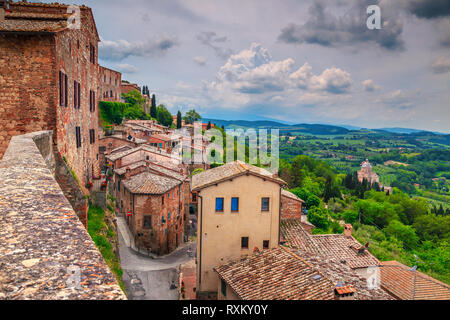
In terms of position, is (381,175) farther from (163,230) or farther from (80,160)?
(80,160)

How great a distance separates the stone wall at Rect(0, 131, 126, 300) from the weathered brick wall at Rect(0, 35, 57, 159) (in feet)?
23.4

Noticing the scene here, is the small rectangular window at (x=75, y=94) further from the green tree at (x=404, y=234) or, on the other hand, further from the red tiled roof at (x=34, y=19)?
the green tree at (x=404, y=234)

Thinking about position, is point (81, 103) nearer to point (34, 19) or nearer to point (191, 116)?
point (34, 19)

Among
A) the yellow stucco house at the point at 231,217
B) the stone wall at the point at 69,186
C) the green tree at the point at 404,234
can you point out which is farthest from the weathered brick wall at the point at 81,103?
the green tree at the point at 404,234

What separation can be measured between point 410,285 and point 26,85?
22704mm

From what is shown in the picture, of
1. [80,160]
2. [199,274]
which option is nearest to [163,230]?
[199,274]

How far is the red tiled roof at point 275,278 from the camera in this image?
1205 centimetres

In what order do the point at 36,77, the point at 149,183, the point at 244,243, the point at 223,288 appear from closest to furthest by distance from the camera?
the point at 36,77 → the point at 223,288 → the point at 244,243 → the point at 149,183

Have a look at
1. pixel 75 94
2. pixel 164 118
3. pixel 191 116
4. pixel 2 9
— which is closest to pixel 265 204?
pixel 75 94

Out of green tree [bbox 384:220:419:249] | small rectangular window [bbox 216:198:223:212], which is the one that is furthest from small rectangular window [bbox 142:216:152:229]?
green tree [bbox 384:220:419:249]

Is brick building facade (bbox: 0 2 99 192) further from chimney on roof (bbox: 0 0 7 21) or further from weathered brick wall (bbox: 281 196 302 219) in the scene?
weathered brick wall (bbox: 281 196 302 219)

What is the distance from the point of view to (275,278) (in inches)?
524

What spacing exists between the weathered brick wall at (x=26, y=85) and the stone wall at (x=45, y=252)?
712 cm

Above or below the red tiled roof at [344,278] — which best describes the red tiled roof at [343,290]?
above
